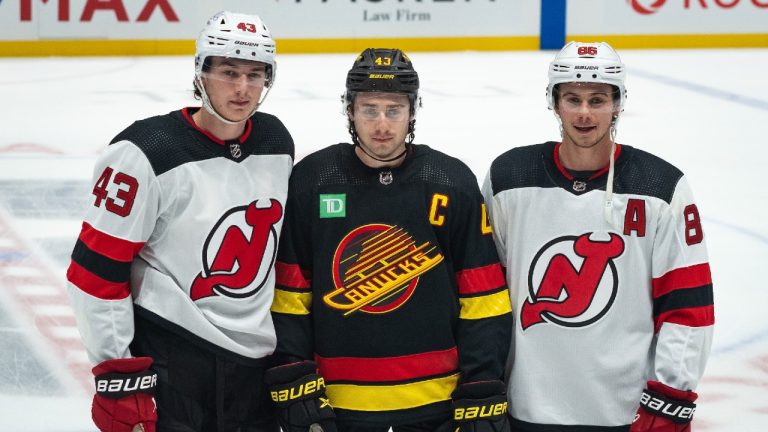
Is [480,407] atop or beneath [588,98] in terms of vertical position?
beneath

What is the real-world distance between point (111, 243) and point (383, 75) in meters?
0.56

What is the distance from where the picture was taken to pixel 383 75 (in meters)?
2.03

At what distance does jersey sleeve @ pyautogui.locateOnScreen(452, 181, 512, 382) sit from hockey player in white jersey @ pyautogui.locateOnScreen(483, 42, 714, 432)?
0.20 feet

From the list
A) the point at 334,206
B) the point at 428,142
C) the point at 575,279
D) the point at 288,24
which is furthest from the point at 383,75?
the point at 288,24

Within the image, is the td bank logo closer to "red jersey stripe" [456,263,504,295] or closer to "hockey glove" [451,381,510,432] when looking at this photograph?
"red jersey stripe" [456,263,504,295]

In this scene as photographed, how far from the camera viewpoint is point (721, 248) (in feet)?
13.3

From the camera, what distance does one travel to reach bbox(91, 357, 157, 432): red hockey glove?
6.48 ft

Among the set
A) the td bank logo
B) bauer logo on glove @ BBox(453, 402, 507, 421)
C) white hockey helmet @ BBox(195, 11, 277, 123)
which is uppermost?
white hockey helmet @ BBox(195, 11, 277, 123)

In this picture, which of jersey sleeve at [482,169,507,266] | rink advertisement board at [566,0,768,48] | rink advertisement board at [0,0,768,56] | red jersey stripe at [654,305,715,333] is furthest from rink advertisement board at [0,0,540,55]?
red jersey stripe at [654,305,715,333]

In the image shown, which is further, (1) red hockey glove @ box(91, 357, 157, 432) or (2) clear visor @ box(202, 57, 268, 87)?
(2) clear visor @ box(202, 57, 268, 87)

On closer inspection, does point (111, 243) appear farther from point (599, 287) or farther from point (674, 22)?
point (674, 22)

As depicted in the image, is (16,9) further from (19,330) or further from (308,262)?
(308,262)

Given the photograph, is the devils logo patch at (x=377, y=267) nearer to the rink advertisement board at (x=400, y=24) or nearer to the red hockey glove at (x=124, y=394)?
the red hockey glove at (x=124, y=394)

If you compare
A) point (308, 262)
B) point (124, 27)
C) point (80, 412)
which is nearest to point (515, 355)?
point (308, 262)
